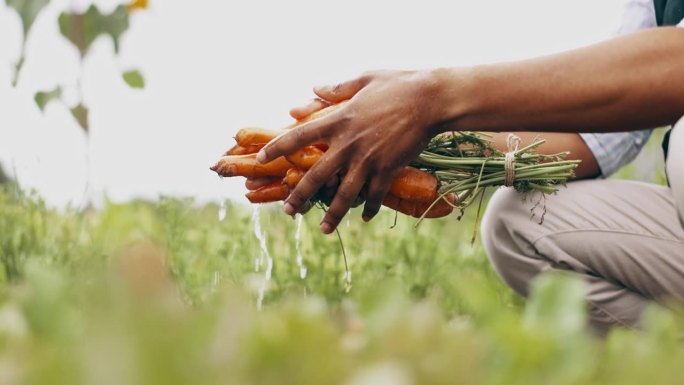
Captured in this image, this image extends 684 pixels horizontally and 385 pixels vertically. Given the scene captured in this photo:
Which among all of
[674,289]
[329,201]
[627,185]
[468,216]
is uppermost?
[329,201]

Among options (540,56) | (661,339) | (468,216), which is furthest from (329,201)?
(468,216)

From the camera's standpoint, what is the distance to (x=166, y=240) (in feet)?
8.95

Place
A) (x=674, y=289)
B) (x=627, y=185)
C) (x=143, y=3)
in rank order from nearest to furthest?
1. (x=674, y=289)
2. (x=627, y=185)
3. (x=143, y=3)

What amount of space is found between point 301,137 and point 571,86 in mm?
591

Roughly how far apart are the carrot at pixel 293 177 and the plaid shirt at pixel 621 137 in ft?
2.97

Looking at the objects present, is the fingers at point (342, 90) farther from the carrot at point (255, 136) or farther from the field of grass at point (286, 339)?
the field of grass at point (286, 339)

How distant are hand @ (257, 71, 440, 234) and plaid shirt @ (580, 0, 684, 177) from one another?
830mm

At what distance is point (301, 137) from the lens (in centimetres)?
179

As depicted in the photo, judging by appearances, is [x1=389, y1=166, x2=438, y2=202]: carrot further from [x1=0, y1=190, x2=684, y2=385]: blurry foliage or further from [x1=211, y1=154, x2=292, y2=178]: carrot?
[x1=0, y1=190, x2=684, y2=385]: blurry foliage

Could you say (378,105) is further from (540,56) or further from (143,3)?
(143,3)

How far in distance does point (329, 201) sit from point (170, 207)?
96 centimetres

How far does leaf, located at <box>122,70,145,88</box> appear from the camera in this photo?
3295 millimetres

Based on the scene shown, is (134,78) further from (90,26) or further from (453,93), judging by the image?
(453,93)

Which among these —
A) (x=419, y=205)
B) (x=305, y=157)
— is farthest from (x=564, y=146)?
(x=305, y=157)
